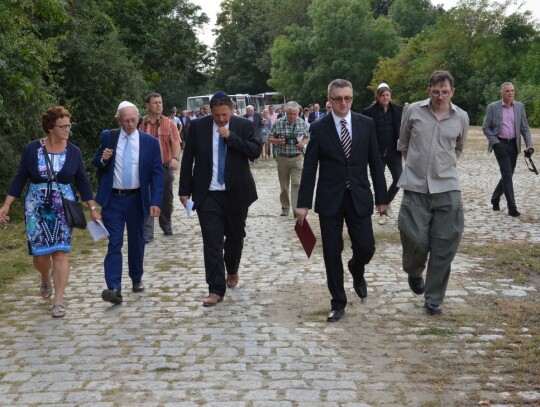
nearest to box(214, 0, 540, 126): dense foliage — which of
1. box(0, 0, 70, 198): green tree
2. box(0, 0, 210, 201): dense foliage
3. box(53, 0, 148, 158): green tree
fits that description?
box(0, 0, 210, 201): dense foliage

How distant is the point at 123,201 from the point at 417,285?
112 inches

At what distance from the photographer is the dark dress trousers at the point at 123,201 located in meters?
8.21

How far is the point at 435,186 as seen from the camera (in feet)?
24.4

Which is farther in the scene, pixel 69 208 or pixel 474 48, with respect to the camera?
pixel 474 48

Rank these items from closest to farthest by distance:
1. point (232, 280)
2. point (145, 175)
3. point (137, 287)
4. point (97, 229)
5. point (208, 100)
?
point (97, 229) → point (145, 175) → point (137, 287) → point (232, 280) → point (208, 100)

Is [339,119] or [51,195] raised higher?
[339,119]

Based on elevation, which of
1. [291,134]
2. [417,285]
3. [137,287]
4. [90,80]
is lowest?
[137,287]

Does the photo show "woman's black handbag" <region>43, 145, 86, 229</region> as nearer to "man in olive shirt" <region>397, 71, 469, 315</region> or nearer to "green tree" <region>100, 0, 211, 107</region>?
"man in olive shirt" <region>397, 71, 469, 315</region>

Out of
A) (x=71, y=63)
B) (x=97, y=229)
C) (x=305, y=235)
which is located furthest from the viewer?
(x=71, y=63)

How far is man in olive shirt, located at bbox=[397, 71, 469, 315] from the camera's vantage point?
294 inches

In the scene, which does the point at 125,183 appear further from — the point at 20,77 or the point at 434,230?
the point at 20,77

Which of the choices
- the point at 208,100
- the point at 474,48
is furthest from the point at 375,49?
the point at 208,100

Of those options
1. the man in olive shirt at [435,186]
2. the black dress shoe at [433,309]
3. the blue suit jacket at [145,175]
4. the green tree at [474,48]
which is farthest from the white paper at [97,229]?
the green tree at [474,48]

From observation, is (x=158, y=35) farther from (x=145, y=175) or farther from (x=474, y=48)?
(x=474, y=48)
